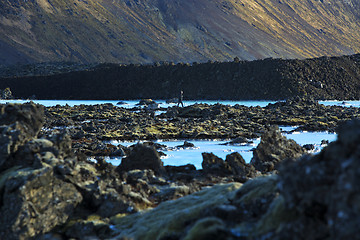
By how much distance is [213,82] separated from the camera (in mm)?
118250

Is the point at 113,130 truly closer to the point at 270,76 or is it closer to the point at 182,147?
the point at 182,147

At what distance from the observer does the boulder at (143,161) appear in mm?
23359

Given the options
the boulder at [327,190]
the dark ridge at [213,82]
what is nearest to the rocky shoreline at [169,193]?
the boulder at [327,190]

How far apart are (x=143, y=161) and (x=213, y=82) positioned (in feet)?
315

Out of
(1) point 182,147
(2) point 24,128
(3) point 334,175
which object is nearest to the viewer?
(3) point 334,175

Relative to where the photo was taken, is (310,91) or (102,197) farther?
(310,91)

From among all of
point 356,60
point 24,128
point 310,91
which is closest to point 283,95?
point 310,91

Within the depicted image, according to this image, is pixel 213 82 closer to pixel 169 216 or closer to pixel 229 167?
pixel 229 167

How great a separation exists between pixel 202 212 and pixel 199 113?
52810 mm

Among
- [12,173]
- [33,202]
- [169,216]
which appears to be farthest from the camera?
[12,173]

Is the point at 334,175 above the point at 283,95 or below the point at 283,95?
below

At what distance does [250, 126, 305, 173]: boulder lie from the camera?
82.8 feet

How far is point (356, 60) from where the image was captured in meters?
132

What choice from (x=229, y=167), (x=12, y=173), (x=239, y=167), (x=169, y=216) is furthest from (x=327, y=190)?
(x=229, y=167)
